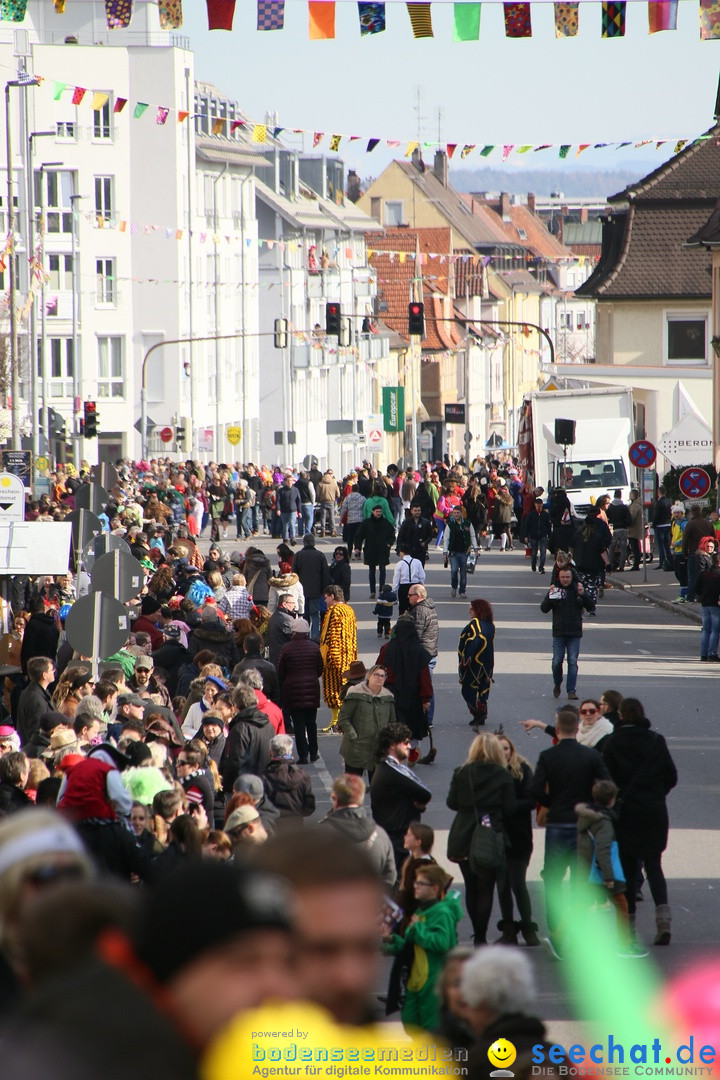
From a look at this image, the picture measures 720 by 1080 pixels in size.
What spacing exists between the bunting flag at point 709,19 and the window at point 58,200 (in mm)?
51026

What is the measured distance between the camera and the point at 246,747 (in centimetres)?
1216

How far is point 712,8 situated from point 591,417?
22.9m

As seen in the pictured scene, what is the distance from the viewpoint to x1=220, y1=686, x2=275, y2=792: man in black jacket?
12.1m

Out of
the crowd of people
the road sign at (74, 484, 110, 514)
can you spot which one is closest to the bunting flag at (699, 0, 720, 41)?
the crowd of people

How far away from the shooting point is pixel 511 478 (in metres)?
49.8

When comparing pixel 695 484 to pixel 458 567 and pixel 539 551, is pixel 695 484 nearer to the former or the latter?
pixel 458 567

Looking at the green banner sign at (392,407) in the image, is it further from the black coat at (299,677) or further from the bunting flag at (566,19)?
the black coat at (299,677)

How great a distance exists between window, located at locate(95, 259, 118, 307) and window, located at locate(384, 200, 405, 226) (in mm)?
43748

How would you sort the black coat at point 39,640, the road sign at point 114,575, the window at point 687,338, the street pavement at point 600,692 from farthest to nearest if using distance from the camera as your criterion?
the window at point 687,338
the black coat at point 39,640
the road sign at point 114,575
the street pavement at point 600,692

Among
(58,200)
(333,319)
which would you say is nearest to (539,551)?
(333,319)

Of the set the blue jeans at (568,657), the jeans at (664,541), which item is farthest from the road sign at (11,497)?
the jeans at (664,541)

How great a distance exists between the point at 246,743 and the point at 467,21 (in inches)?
425

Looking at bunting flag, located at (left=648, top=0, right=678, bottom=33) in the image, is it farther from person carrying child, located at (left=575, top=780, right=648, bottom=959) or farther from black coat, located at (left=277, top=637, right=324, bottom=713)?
person carrying child, located at (left=575, top=780, right=648, bottom=959)

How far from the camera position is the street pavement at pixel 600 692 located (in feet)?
35.4
